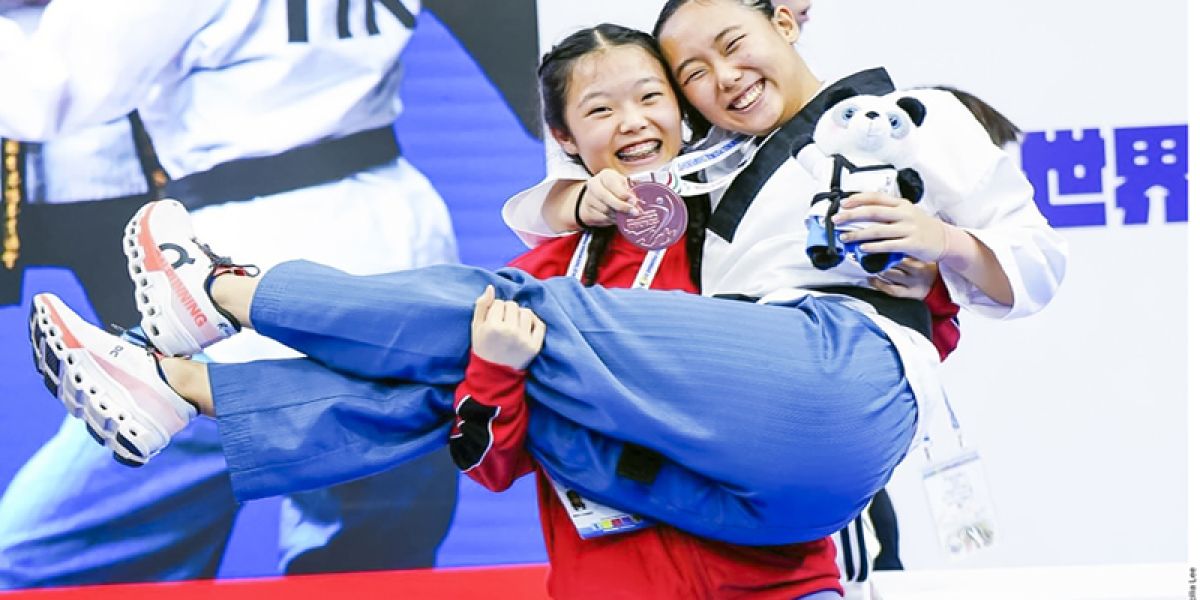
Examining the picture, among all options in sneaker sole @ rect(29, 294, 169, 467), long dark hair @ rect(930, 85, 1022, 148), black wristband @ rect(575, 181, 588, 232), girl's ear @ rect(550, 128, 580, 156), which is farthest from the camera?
long dark hair @ rect(930, 85, 1022, 148)

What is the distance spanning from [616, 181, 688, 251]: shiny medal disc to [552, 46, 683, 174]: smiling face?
0.13 meters

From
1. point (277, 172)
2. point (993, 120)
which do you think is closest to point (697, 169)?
point (993, 120)

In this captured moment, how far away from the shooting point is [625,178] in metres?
1.98

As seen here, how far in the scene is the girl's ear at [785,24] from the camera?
215 centimetres

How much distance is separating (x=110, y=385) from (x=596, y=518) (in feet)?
2.15

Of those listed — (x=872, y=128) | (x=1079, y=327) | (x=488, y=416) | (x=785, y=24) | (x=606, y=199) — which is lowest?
(x=1079, y=327)

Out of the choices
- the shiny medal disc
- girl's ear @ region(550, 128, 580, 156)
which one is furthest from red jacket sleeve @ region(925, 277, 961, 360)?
girl's ear @ region(550, 128, 580, 156)

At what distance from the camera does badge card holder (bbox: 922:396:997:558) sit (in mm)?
1829

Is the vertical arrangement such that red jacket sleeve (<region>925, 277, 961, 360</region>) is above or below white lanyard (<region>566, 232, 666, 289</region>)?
below

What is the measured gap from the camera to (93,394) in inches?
64.0

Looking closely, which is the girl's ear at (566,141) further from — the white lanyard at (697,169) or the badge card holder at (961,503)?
the badge card holder at (961,503)

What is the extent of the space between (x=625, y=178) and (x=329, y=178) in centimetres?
117

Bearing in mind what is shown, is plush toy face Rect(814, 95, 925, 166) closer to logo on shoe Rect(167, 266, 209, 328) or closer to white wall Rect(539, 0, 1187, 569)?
logo on shoe Rect(167, 266, 209, 328)

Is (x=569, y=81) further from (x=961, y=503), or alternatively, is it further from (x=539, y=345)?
(x=961, y=503)
